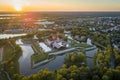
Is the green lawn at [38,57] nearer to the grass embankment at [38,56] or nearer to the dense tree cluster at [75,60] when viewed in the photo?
the grass embankment at [38,56]

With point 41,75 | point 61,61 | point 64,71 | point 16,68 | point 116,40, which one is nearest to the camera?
point 41,75

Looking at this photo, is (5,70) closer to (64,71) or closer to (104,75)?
(64,71)

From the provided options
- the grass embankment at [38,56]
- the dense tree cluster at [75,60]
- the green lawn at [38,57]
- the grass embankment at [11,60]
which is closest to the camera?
the grass embankment at [11,60]

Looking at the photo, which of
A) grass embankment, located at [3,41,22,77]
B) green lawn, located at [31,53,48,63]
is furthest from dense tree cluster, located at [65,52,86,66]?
grass embankment, located at [3,41,22,77]

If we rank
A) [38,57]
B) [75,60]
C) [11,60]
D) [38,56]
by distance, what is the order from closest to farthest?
[75,60] → [11,60] → [38,57] → [38,56]

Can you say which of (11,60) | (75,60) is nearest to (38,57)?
(11,60)

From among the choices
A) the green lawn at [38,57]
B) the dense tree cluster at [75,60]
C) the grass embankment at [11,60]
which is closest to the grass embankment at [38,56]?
the green lawn at [38,57]

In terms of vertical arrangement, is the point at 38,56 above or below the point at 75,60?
below

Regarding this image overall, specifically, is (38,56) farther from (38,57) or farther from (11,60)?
(11,60)

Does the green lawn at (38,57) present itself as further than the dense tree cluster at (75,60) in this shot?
Yes

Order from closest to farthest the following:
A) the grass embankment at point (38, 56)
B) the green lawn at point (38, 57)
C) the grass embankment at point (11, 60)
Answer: the grass embankment at point (11, 60) → the green lawn at point (38, 57) → the grass embankment at point (38, 56)

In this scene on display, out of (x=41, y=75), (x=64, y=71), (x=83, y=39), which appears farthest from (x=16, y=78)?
(x=83, y=39)
